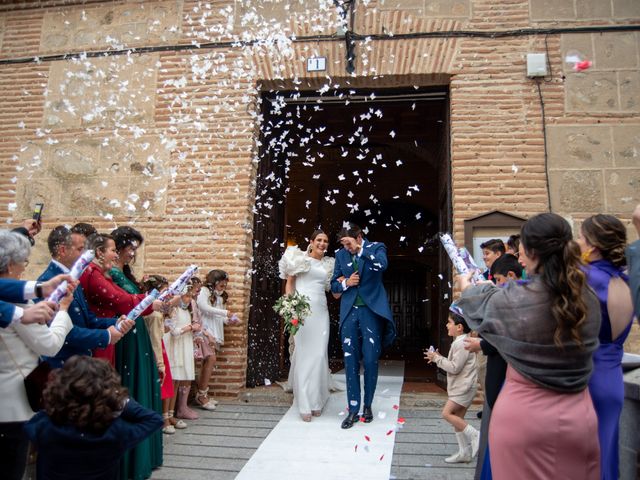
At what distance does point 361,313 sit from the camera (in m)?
4.94

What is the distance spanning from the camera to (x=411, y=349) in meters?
14.0

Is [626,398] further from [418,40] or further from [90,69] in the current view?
[90,69]

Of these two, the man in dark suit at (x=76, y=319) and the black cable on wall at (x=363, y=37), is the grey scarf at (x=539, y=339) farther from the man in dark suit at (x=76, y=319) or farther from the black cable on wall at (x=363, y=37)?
the black cable on wall at (x=363, y=37)

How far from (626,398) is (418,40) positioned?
4892 millimetres

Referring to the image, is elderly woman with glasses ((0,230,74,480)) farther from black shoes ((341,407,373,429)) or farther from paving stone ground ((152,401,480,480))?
black shoes ((341,407,373,429))

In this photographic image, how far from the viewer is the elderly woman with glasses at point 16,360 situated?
2.39 metres

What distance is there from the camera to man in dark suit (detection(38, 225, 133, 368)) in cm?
290

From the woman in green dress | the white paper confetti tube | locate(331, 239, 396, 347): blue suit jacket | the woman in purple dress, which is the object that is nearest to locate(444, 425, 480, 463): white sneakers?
locate(331, 239, 396, 347): blue suit jacket

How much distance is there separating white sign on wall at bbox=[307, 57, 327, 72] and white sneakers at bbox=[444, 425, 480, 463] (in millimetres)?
4480

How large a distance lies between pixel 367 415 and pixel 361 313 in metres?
0.93

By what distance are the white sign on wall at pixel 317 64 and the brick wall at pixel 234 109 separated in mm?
84

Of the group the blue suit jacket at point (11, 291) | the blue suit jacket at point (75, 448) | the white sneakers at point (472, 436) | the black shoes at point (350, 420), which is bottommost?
the black shoes at point (350, 420)

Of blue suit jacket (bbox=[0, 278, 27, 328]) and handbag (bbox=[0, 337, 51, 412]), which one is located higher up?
blue suit jacket (bbox=[0, 278, 27, 328])

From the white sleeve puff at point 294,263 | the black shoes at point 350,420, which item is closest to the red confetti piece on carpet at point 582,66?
the white sleeve puff at point 294,263
